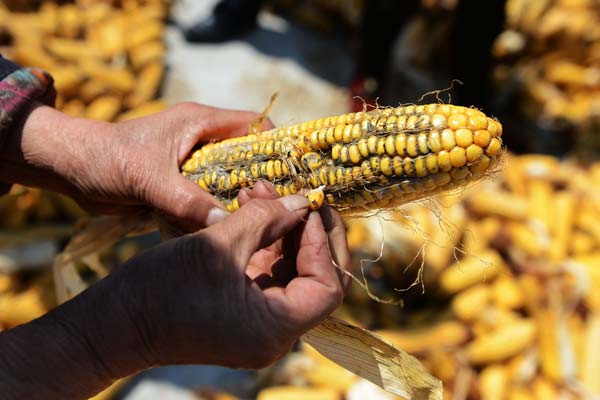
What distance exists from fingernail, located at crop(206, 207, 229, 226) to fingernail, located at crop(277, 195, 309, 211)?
32cm

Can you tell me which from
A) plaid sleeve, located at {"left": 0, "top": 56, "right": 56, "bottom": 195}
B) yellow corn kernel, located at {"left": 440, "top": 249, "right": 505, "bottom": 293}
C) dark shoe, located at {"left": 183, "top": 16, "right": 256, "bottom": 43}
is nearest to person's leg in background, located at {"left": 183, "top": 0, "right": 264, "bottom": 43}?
dark shoe, located at {"left": 183, "top": 16, "right": 256, "bottom": 43}

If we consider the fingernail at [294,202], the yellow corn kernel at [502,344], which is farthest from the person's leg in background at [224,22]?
the fingernail at [294,202]

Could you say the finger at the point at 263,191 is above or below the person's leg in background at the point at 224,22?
above

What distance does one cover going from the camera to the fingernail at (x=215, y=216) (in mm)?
1982

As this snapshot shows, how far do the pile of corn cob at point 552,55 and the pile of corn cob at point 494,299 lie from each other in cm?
127

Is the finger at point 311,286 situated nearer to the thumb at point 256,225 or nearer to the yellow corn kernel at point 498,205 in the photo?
the thumb at point 256,225

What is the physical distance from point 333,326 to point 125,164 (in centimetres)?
107

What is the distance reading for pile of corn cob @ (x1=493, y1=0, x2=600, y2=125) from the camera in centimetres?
539

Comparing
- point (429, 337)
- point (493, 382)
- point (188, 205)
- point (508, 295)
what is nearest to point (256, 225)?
point (188, 205)

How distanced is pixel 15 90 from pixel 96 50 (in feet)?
13.1

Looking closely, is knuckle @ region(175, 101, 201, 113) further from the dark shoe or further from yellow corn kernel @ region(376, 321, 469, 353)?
the dark shoe

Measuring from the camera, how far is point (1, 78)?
6.93ft

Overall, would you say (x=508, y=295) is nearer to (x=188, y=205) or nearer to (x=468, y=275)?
(x=468, y=275)

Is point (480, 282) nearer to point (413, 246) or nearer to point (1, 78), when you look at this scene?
point (413, 246)
